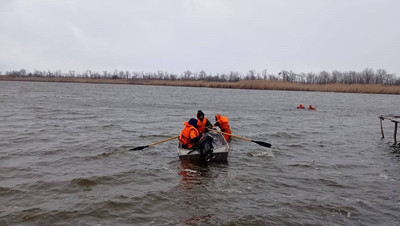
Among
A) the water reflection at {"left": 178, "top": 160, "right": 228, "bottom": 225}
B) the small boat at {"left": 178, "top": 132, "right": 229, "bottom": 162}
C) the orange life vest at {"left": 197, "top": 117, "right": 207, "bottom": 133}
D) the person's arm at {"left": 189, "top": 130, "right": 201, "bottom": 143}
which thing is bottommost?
the water reflection at {"left": 178, "top": 160, "right": 228, "bottom": 225}

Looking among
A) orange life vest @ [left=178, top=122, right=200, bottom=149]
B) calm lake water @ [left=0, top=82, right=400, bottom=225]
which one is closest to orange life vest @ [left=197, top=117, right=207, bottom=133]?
orange life vest @ [left=178, top=122, right=200, bottom=149]

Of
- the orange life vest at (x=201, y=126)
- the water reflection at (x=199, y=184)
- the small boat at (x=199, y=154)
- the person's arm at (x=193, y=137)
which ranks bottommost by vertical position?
the water reflection at (x=199, y=184)

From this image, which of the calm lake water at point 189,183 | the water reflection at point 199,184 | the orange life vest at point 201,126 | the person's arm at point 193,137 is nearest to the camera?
the calm lake water at point 189,183

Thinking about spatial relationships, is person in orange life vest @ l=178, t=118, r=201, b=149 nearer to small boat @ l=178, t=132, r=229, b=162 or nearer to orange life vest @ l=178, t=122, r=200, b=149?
orange life vest @ l=178, t=122, r=200, b=149

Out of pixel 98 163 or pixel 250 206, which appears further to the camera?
pixel 98 163

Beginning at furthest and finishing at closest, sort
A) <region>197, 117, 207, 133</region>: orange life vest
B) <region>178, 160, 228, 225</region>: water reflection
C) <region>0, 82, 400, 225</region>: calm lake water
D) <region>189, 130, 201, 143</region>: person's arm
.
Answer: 1. <region>197, 117, 207, 133</region>: orange life vest
2. <region>189, 130, 201, 143</region>: person's arm
3. <region>178, 160, 228, 225</region>: water reflection
4. <region>0, 82, 400, 225</region>: calm lake water

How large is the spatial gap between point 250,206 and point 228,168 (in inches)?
121

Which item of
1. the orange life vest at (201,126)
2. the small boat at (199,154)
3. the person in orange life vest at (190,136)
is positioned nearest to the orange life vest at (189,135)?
the person in orange life vest at (190,136)

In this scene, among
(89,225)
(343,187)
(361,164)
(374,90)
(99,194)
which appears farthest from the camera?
(374,90)

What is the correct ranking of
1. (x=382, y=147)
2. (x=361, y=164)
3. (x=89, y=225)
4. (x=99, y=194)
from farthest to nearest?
1. (x=382, y=147)
2. (x=361, y=164)
3. (x=99, y=194)
4. (x=89, y=225)

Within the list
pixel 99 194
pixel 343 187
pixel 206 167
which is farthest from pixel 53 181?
pixel 343 187

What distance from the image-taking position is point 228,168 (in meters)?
10.3

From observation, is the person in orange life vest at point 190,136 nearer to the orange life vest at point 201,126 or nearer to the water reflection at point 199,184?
the water reflection at point 199,184

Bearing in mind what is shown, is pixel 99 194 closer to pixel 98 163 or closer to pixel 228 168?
pixel 98 163
